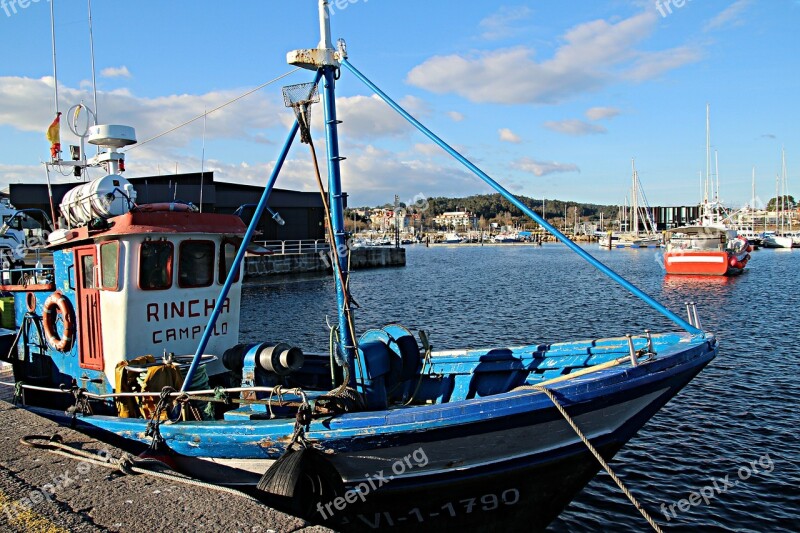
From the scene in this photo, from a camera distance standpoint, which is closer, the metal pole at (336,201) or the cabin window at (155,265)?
the metal pole at (336,201)

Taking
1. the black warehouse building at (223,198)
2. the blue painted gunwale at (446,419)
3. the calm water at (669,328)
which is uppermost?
the black warehouse building at (223,198)

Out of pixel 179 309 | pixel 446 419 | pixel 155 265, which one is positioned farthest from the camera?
pixel 179 309

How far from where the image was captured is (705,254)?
163 ft

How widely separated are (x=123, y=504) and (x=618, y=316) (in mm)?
25719

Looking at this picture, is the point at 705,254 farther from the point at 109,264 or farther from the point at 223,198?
the point at 109,264

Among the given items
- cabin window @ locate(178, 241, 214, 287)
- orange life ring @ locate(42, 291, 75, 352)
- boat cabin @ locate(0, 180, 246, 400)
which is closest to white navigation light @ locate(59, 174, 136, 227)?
boat cabin @ locate(0, 180, 246, 400)

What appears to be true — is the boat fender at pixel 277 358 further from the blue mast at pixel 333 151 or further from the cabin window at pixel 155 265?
the cabin window at pixel 155 265

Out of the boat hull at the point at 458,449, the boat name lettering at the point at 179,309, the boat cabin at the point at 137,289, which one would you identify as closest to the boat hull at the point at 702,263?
the boat hull at the point at 458,449

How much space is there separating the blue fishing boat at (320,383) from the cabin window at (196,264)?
0.9 inches

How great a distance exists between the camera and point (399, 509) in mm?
7289

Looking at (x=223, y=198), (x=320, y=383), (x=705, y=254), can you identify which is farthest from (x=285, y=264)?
(x=320, y=383)

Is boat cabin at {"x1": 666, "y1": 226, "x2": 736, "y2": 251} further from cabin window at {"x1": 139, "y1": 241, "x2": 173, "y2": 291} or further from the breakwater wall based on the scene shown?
cabin window at {"x1": 139, "y1": 241, "x2": 173, "y2": 291}

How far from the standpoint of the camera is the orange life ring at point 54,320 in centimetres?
1027

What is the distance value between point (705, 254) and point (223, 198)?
4268 centimetres
